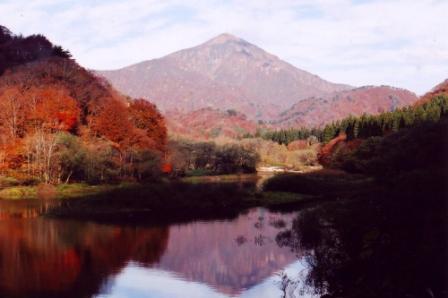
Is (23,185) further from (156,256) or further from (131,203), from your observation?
(156,256)

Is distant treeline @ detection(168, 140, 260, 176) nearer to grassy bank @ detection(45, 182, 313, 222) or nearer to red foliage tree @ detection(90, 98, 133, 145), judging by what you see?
red foliage tree @ detection(90, 98, 133, 145)

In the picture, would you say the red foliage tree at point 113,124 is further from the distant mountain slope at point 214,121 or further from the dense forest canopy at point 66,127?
the distant mountain slope at point 214,121

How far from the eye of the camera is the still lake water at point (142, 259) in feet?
57.3

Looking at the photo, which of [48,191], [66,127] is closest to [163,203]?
[48,191]

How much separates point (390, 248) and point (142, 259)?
11.7 meters

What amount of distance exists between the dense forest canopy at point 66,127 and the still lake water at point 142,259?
42.9 ft

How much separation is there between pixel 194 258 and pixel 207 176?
1577 inches

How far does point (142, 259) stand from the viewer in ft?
70.5

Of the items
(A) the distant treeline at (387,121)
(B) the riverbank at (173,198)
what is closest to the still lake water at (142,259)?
(B) the riverbank at (173,198)

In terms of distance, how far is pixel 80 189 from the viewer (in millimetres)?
41844

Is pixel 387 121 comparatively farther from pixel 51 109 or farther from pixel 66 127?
pixel 51 109

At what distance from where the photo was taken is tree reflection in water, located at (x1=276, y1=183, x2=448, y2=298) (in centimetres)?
1135

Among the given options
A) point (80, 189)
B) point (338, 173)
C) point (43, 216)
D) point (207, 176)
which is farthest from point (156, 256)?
point (207, 176)

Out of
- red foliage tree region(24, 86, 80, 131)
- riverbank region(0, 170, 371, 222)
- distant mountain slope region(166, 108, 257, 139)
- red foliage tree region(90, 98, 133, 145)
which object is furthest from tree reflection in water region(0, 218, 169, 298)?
distant mountain slope region(166, 108, 257, 139)
